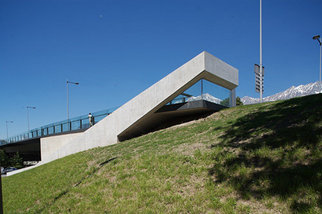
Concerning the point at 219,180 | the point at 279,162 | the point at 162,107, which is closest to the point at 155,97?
the point at 162,107

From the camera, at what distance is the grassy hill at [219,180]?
3.99 m

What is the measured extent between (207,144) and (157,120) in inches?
413

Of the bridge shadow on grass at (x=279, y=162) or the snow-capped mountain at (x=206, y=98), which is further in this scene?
the snow-capped mountain at (x=206, y=98)

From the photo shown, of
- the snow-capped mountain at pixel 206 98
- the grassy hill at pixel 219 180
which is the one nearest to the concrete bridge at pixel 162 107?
the snow-capped mountain at pixel 206 98

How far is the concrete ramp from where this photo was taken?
47.9ft

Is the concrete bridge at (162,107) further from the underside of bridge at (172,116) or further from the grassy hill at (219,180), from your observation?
the grassy hill at (219,180)

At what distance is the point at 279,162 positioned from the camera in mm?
4789

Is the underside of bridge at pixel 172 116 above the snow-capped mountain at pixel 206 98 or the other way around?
the other way around

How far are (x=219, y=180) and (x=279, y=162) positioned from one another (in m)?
1.47

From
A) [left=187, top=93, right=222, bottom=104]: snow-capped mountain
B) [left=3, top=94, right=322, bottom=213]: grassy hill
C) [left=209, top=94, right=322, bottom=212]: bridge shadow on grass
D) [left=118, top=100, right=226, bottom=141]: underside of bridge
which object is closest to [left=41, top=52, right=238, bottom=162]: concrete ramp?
[left=118, top=100, right=226, bottom=141]: underside of bridge

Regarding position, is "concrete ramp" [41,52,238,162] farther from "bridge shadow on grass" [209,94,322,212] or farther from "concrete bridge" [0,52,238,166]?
"bridge shadow on grass" [209,94,322,212]

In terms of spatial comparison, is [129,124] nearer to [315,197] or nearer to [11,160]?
[315,197]

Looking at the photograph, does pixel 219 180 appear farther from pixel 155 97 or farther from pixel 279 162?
pixel 155 97

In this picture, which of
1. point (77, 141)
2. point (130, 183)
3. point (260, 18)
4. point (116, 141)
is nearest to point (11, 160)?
point (77, 141)
